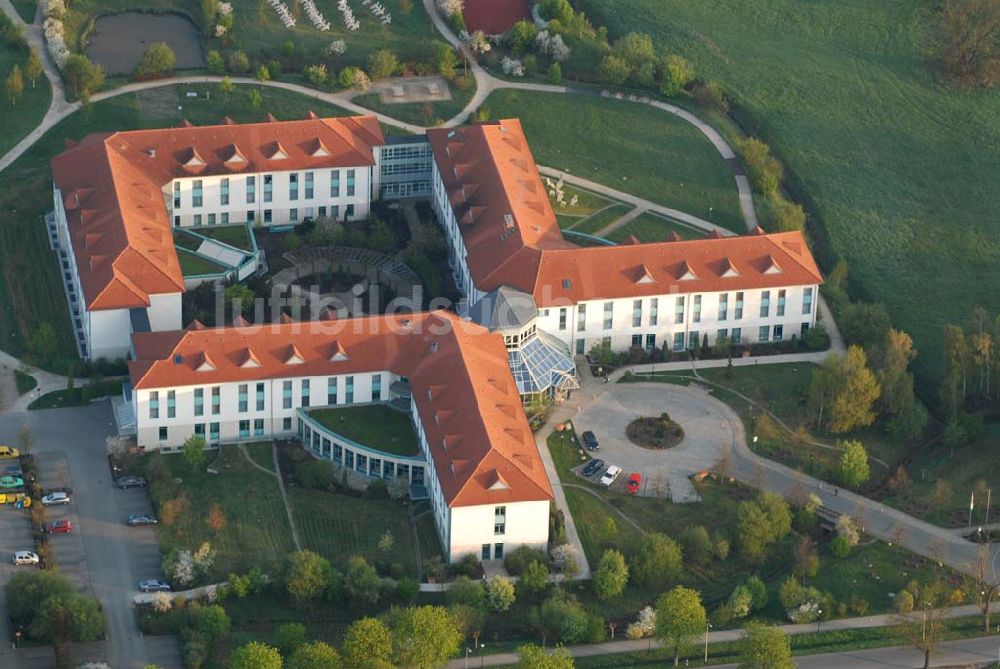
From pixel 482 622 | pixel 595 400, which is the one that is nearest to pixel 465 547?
pixel 482 622

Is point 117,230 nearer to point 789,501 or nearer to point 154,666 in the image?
point 154,666

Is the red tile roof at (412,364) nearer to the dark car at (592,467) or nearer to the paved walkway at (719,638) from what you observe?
the dark car at (592,467)

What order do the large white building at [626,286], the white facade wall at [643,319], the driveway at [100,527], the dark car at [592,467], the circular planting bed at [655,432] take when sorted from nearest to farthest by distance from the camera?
the driveway at [100,527]
the dark car at [592,467]
the circular planting bed at [655,432]
the large white building at [626,286]
the white facade wall at [643,319]

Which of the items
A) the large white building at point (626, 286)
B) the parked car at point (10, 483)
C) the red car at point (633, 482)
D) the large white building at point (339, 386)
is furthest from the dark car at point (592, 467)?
the parked car at point (10, 483)

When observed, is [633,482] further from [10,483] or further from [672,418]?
[10,483]

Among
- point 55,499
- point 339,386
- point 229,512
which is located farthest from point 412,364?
point 55,499
